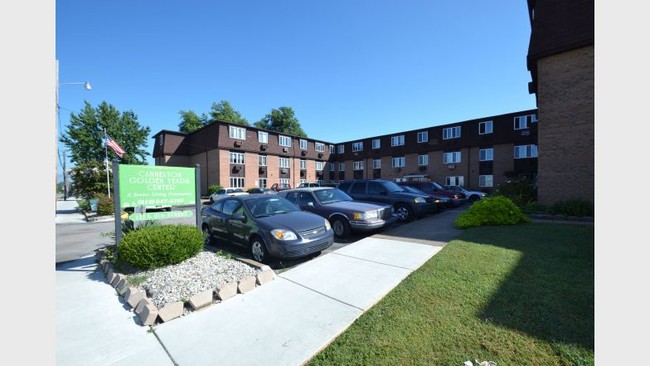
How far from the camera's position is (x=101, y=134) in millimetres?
32188

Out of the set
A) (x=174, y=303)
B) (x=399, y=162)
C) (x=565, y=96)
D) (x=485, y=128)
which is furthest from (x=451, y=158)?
(x=174, y=303)

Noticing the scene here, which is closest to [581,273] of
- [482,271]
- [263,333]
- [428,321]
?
[482,271]

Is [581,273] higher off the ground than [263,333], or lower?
higher

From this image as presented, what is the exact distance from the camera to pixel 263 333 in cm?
296

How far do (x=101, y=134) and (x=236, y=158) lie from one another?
18.2m

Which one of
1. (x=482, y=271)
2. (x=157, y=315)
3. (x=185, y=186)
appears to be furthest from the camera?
(x=185, y=186)

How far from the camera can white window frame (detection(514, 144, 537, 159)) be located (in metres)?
24.5

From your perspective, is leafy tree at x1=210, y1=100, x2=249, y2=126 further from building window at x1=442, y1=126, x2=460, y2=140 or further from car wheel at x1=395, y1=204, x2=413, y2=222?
car wheel at x1=395, y1=204, x2=413, y2=222

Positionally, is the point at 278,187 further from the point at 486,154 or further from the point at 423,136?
the point at 486,154

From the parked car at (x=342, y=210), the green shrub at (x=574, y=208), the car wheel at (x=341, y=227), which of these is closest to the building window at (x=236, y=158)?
the parked car at (x=342, y=210)

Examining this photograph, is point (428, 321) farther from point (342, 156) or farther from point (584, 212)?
point (342, 156)

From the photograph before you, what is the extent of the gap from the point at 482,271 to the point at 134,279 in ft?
19.5

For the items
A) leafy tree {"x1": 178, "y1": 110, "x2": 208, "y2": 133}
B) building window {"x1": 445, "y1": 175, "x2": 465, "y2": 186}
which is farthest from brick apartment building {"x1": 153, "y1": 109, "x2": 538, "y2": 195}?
leafy tree {"x1": 178, "y1": 110, "x2": 208, "y2": 133}

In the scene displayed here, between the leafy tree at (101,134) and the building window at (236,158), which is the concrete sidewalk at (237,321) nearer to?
the building window at (236,158)
